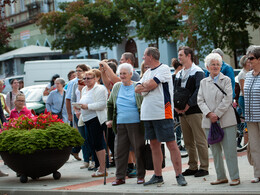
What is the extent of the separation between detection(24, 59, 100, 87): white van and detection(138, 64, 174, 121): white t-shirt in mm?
19870

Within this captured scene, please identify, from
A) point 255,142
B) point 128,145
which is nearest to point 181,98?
point 128,145

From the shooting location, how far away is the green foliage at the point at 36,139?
9.77 m

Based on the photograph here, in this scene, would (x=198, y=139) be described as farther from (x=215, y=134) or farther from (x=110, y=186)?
(x=110, y=186)

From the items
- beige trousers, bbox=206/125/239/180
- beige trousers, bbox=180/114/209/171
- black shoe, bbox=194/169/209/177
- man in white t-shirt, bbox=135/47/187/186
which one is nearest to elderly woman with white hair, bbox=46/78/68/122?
beige trousers, bbox=180/114/209/171

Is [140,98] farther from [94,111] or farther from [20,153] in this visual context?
[20,153]

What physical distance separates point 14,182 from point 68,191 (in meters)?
1.88

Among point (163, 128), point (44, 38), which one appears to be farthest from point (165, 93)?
point (44, 38)

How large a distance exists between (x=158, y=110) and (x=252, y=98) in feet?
4.38

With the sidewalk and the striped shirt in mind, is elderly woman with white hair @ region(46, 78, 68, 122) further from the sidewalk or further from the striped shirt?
the striped shirt


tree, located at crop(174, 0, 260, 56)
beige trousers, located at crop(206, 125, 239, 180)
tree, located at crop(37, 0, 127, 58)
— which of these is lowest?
beige trousers, located at crop(206, 125, 239, 180)

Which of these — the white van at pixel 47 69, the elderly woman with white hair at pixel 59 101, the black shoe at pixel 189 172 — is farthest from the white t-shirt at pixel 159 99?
the white van at pixel 47 69

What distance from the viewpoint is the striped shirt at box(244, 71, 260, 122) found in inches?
320

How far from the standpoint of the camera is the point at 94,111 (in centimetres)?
1048

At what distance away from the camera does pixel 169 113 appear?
8602 mm
